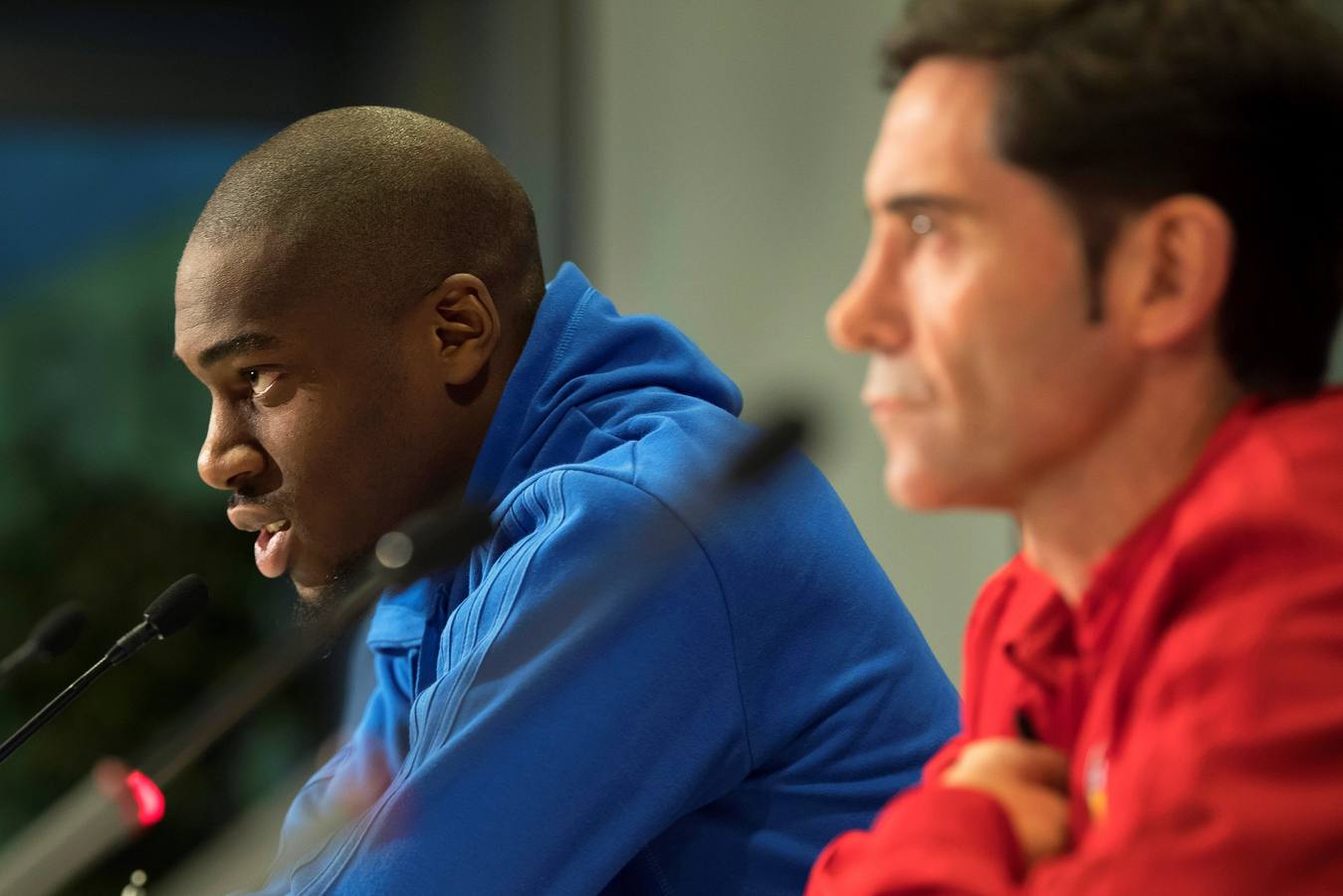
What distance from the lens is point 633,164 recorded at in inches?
159

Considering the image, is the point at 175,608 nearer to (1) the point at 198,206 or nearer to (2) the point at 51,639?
(2) the point at 51,639

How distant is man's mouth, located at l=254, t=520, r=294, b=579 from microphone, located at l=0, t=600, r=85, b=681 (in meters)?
0.21

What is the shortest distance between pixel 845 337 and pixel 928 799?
0.24 metres

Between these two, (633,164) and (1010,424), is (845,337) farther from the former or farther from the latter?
(633,164)

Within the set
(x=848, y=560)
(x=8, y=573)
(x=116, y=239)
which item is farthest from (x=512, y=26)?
(x=848, y=560)

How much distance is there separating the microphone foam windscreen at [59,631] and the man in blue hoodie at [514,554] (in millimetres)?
211

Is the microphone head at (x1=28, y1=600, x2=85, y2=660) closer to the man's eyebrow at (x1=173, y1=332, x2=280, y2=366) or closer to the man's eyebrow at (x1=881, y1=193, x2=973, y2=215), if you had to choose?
the man's eyebrow at (x1=173, y1=332, x2=280, y2=366)

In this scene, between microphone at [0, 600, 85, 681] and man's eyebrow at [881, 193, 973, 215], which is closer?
man's eyebrow at [881, 193, 973, 215]

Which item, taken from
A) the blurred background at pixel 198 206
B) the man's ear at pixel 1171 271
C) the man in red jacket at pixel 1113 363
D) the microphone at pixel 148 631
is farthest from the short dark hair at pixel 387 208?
the blurred background at pixel 198 206

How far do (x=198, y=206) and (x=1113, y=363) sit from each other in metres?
3.81

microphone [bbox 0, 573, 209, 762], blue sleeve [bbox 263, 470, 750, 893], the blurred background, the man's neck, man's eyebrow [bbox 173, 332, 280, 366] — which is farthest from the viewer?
the blurred background

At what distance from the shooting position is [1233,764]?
0.72m

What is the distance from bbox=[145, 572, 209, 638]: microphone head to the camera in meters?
1.46

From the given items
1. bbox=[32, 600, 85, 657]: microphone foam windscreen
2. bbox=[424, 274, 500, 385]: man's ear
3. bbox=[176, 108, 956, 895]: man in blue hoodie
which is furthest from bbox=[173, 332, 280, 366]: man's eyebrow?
bbox=[32, 600, 85, 657]: microphone foam windscreen
